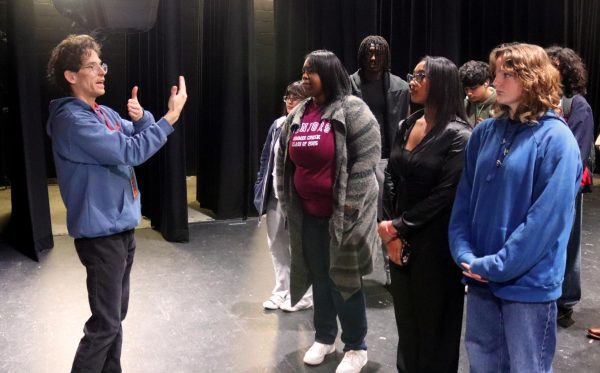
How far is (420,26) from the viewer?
641 cm

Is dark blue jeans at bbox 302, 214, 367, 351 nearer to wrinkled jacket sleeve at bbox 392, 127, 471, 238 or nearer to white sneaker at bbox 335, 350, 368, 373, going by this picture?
white sneaker at bbox 335, 350, 368, 373

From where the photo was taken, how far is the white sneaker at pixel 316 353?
111 inches

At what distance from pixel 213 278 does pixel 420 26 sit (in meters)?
3.66

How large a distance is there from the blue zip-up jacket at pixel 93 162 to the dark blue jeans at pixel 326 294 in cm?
75

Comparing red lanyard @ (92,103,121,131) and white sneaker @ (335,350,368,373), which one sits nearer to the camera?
red lanyard @ (92,103,121,131)

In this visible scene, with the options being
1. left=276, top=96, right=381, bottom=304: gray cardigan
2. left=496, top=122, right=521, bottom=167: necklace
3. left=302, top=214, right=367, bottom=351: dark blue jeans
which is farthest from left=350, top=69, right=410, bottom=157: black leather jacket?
left=496, top=122, right=521, bottom=167: necklace

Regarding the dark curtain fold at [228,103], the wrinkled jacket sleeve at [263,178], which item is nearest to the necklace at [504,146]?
the wrinkled jacket sleeve at [263,178]

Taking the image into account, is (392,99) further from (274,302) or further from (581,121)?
(274,302)

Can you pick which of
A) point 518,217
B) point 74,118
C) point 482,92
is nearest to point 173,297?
point 74,118

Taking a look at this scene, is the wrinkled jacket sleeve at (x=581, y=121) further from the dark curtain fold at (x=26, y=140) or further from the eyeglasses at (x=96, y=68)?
the dark curtain fold at (x=26, y=140)

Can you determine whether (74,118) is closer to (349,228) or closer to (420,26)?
(349,228)

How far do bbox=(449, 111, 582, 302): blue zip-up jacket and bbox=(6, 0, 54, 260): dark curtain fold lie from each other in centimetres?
357

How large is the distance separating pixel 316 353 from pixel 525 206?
4.63 ft

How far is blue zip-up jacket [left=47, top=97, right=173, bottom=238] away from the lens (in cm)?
217
